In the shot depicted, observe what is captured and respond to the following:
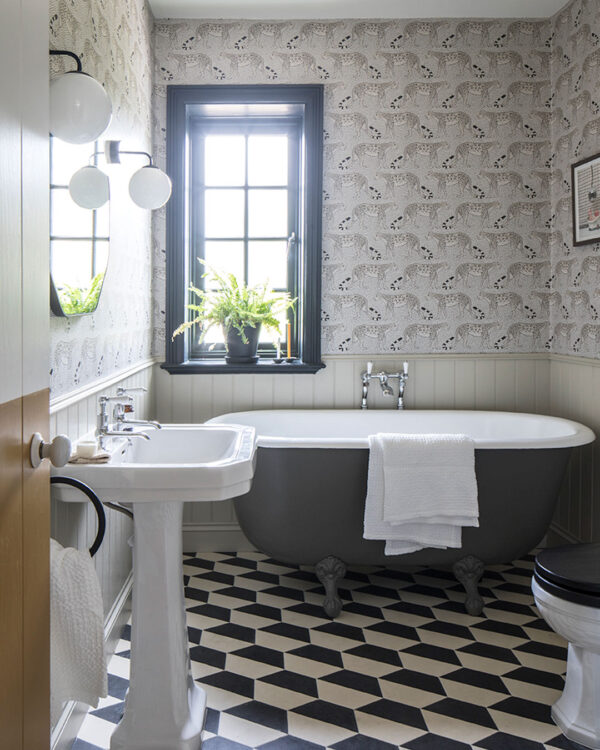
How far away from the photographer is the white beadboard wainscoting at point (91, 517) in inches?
80.9

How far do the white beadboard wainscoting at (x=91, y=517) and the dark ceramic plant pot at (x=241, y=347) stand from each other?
2.02ft

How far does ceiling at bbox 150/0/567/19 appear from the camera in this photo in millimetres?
3631

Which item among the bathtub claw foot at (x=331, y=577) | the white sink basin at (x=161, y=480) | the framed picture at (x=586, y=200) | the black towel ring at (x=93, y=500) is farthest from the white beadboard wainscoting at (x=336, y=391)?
the black towel ring at (x=93, y=500)

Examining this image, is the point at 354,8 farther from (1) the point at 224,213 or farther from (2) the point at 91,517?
(2) the point at 91,517

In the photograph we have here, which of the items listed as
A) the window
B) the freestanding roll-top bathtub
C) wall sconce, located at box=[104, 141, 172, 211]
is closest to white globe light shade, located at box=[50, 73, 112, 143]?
wall sconce, located at box=[104, 141, 172, 211]

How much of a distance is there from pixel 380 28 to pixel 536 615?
2.98 metres

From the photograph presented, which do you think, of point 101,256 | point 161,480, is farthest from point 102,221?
point 161,480

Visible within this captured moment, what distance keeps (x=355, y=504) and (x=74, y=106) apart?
1.86m

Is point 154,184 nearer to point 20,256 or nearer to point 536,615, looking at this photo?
point 20,256

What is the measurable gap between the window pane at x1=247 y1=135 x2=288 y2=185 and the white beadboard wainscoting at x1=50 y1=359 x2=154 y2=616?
4.46 ft

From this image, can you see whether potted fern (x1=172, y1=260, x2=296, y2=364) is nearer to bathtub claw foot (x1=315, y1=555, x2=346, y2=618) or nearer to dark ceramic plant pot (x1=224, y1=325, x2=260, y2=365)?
dark ceramic plant pot (x1=224, y1=325, x2=260, y2=365)

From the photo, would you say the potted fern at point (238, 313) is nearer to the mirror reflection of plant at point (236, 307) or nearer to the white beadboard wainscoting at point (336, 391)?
the mirror reflection of plant at point (236, 307)

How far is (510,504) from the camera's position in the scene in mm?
3041

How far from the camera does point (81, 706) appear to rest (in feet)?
7.14
